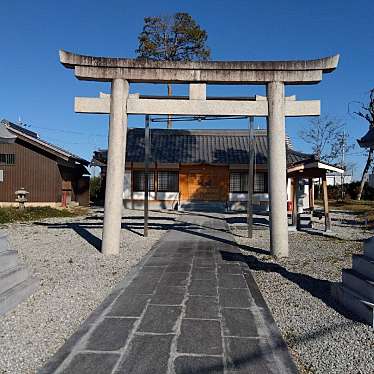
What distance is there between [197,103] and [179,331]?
232 inches

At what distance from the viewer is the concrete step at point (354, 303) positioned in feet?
14.6

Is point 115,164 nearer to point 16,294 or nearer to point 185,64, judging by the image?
point 185,64

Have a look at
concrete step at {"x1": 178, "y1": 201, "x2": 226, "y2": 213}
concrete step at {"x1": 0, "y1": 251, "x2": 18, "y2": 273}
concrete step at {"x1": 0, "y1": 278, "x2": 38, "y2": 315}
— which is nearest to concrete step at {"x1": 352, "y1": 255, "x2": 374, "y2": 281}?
concrete step at {"x1": 0, "y1": 278, "x2": 38, "y2": 315}

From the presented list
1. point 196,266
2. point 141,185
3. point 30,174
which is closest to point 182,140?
point 141,185

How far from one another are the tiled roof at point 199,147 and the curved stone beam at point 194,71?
15474 millimetres

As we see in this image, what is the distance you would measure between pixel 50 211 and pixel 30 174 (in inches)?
191

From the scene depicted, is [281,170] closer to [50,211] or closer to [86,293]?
[86,293]

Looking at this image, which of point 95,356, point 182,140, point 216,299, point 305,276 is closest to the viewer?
point 95,356

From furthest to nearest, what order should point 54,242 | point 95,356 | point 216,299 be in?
point 54,242
point 216,299
point 95,356

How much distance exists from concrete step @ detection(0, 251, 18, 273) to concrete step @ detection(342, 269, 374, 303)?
4.41 metres

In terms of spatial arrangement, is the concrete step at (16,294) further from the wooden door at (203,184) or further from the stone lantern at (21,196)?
the wooden door at (203,184)

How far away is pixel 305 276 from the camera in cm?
696

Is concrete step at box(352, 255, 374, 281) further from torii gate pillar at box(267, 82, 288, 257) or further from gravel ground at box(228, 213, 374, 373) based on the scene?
torii gate pillar at box(267, 82, 288, 257)

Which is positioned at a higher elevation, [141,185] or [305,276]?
[141,185]
